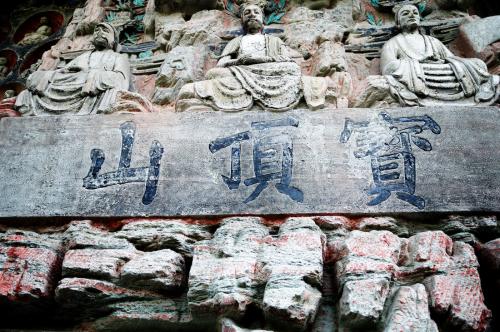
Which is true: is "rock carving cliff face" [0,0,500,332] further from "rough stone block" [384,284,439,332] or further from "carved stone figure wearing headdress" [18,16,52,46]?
"carved stone figure wearing headdress" [18,16,52,46]

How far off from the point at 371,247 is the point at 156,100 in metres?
2.26

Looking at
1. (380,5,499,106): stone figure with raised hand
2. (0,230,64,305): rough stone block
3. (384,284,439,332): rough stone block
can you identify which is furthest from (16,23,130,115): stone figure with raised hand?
(384,284,439,332): rough stone block

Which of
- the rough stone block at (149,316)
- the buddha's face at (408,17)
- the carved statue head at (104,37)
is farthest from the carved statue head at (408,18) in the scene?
the rough stone block at (149,316)

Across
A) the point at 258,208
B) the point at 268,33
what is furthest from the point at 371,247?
the point at 268,33

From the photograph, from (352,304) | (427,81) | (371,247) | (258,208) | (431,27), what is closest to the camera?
(352,304)

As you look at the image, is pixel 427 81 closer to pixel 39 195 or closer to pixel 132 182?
pixel 132 182

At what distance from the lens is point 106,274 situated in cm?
383

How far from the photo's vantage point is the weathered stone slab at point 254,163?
4211mm

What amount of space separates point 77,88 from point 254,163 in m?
1.70

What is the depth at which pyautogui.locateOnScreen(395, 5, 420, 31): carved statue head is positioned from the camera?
5547mm

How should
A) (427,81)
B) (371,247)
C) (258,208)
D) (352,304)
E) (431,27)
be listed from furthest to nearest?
1. (431,27)
2. (427,81)
3. (258,208)
4. (371,247)
5. (352,304)

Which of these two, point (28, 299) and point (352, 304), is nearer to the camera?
point (352, 304)

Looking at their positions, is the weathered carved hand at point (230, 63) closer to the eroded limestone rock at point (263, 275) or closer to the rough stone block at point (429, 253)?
the eroded limestone rock at point (263, 275)

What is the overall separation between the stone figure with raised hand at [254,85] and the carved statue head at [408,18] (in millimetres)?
1052
